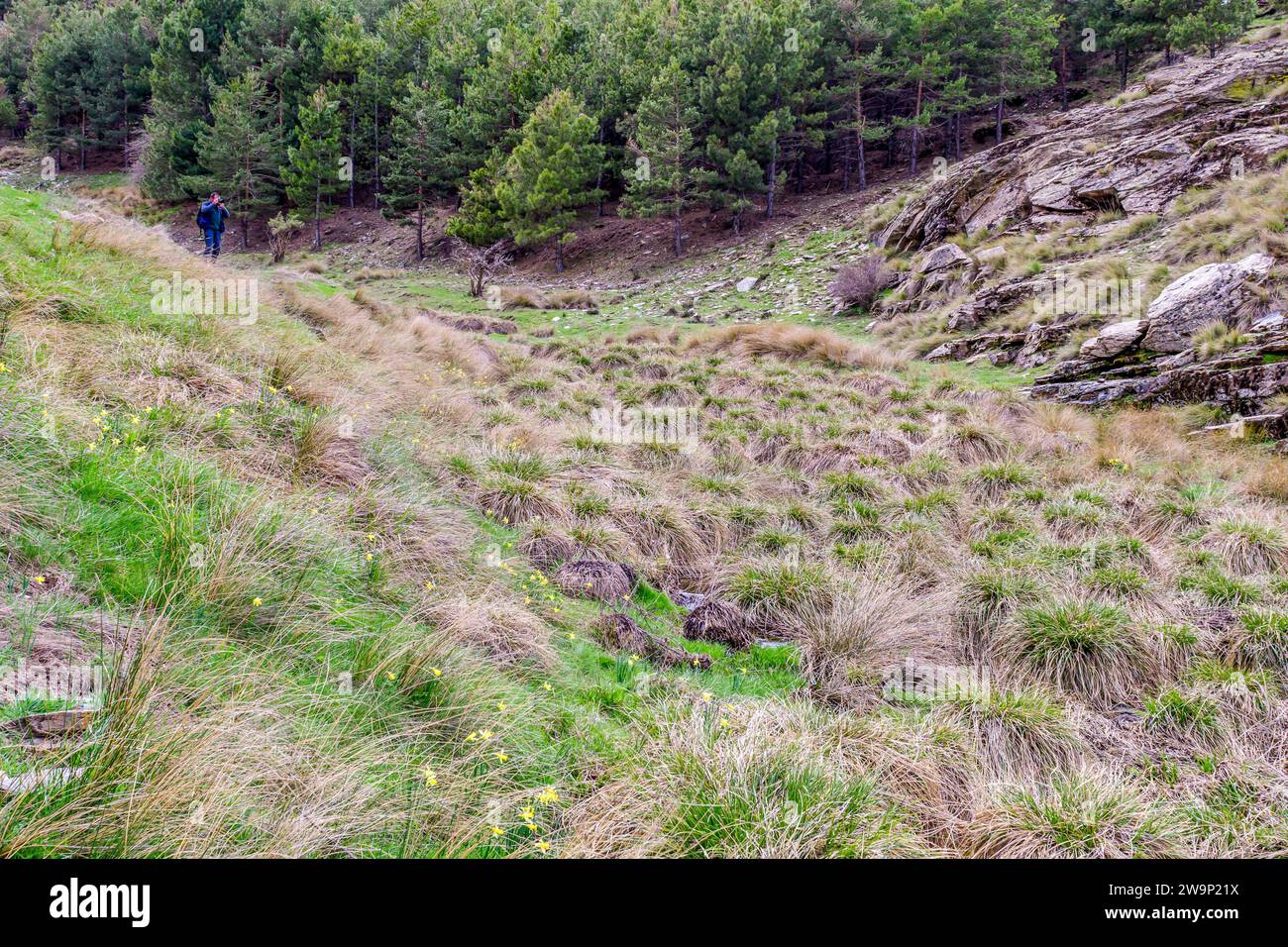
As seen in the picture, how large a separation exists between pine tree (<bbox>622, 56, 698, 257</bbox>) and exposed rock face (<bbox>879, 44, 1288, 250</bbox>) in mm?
11739

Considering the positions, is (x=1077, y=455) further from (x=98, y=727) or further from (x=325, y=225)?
(x=325, y=225)

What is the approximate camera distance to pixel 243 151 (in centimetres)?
3772

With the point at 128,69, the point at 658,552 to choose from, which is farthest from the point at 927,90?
the point at 128,69

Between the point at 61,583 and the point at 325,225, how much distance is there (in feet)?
153

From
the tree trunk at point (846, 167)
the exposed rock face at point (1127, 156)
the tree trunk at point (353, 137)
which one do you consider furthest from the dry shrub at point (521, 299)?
the tree trunk at point (353, 137)

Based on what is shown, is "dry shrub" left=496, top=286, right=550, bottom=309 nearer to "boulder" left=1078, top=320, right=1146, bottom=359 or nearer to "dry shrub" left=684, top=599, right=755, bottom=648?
"boulder" left=1078, top=320, right=1146, bottom=359

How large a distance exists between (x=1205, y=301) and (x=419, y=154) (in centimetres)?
3756

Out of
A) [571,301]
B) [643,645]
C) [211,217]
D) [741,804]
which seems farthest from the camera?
[571,301]

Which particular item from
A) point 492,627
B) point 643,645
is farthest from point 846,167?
point 492,627

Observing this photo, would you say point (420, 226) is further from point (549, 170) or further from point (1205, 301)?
point (1205, 301)

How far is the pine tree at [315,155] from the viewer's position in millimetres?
36625

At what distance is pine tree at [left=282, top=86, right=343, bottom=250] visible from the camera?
36625 mm

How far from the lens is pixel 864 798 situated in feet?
8.02

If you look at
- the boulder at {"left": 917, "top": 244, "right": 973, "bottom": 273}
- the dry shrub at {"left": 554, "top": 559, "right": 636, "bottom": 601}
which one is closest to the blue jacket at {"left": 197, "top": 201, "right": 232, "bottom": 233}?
the dry shrub at {"left": 554, "top": 559, "right": 636, "bottom": 601}
